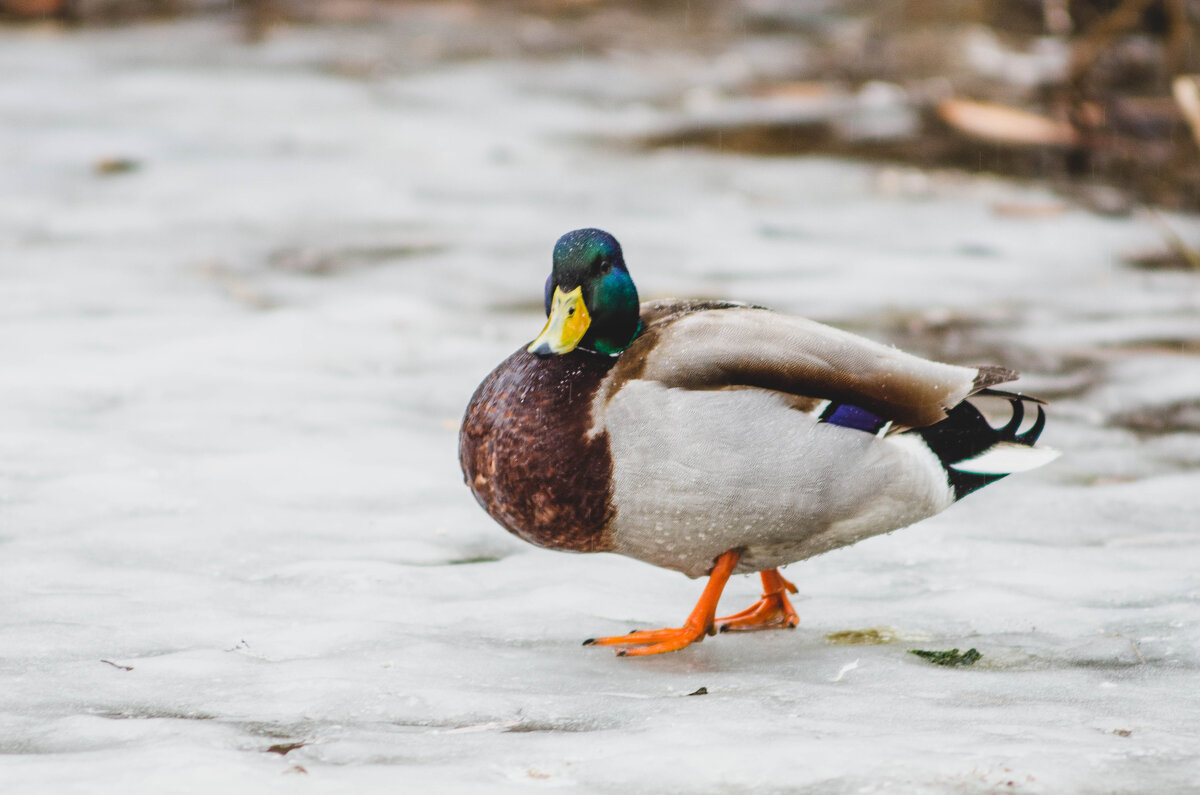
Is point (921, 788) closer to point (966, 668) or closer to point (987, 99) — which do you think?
point (966, 668)

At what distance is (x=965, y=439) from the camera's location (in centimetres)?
309

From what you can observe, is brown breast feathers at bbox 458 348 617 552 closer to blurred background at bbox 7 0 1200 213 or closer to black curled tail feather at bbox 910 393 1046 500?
black curled tail feather at bbox 910 393 1046 500

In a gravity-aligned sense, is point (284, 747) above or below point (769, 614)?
above

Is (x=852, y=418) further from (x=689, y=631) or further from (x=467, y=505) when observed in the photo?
(x=467, y=505)

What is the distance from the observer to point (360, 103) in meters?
9.84

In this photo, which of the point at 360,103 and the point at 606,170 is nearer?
the point at 606,170

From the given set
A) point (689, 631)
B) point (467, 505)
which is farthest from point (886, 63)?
point (689, 631)

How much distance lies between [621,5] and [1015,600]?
44.0 feet

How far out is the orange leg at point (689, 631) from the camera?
9.64 ft

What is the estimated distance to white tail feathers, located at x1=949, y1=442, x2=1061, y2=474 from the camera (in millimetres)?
3049

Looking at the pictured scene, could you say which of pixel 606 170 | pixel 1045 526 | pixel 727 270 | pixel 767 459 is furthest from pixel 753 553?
pixel 606 170

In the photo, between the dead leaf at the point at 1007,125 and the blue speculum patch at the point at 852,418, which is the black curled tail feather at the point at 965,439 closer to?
the blue speculum patch at the point at 852,418

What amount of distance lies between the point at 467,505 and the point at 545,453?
43.8 inches

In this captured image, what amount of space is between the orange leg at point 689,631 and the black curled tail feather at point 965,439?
0.47 m
